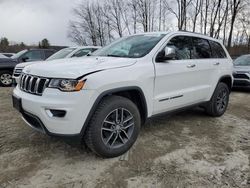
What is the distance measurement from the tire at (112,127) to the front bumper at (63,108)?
0.61 feet

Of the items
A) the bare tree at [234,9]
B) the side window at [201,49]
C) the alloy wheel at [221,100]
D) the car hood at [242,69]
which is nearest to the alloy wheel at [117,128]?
the side window at [201,49]

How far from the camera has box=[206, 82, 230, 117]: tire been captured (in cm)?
475

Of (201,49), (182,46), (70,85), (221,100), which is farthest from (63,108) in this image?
(221,100)

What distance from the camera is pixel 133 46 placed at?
3766 millimetres

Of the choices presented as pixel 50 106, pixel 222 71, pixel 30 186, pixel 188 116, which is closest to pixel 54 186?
pixel 30 186

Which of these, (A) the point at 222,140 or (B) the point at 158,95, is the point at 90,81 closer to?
(B) the point at 158,95

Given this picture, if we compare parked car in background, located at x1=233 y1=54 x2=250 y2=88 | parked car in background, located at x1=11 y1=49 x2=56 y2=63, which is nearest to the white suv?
parked car in background, located at x1=233 y1=54 x2=250 y2=88

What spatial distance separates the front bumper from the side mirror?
1.27 meters

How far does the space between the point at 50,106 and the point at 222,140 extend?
8.95ft

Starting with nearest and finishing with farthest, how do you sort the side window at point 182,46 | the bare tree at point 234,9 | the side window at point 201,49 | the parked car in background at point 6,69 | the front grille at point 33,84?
the front grille at point 33,84, the side window at point 182,46, the side window at point 201,49, the parked car in background at point 6,69, the bare tree at point 234,9

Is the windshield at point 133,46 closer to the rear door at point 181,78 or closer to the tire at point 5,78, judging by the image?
the rear door at point 181,78

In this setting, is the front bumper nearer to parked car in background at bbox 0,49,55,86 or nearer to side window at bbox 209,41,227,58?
side window at bbox 209,41,227,58

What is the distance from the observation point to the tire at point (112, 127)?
2766 mm

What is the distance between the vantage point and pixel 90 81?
260cm
